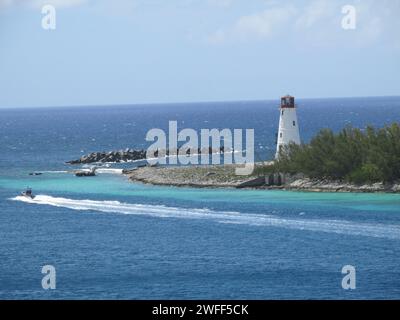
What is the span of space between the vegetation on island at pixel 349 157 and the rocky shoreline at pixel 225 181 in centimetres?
74

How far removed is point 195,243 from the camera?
2274 inches

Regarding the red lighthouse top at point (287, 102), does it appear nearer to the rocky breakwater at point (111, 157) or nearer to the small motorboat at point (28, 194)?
the small motorboat at point (28, 194)

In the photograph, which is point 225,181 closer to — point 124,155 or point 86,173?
point 86,173

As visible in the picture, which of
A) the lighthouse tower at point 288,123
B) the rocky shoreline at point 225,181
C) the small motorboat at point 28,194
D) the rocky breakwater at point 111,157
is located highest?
the lighthouse tower at point 288,123

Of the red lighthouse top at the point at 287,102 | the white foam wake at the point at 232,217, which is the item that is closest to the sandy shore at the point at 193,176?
the red lighthouse top at the point at 287,102

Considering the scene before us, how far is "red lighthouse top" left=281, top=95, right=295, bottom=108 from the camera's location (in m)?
87.9

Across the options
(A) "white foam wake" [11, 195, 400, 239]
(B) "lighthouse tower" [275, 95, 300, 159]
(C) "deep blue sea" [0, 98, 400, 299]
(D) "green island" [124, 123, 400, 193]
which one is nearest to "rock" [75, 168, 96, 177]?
(C) "deep blue sea" [0, 98, 400, 299]

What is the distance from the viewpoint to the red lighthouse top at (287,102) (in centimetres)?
8794

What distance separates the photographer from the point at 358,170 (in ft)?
256

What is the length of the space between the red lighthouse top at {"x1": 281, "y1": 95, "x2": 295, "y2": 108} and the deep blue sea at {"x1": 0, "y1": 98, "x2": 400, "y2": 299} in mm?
11147

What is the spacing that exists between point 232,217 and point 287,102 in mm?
24513

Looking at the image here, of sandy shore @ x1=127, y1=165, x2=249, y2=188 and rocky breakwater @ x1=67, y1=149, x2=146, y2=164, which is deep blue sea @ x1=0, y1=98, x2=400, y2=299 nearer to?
sandy shore @ x1=127, y1=165, x2=249, y2=188
